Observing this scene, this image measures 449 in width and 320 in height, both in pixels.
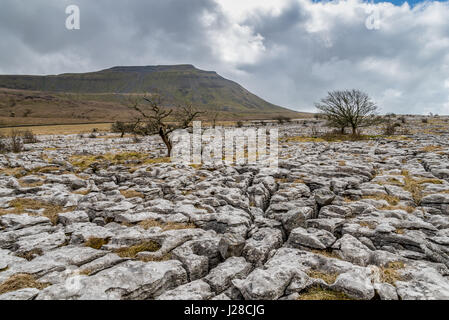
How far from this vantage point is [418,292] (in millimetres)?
4719

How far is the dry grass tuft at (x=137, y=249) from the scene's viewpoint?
22.2 ft

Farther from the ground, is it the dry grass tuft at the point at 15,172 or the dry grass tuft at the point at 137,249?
the dry grass tuft at the point at 15,172

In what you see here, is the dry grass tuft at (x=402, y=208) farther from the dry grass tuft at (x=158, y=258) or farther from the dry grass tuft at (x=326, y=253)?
the dry grass tuft at (x=158, y=258)

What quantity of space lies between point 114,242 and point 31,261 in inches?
82.8

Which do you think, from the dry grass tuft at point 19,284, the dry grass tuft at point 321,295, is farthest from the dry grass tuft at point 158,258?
the dry grass tuft at point 321,295

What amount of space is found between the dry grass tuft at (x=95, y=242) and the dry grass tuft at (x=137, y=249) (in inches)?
35.0

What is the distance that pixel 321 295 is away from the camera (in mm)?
4930

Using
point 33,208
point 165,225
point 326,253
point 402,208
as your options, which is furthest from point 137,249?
point 402,208

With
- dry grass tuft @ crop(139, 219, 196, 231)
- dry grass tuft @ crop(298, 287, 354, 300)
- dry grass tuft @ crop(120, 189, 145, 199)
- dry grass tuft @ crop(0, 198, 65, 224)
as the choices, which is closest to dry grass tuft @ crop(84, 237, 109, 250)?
dry grass tuft @ crop(139, 219, 196, 231)

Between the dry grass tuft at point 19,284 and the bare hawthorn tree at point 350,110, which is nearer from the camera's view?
the dry grass tuft at point 19,284

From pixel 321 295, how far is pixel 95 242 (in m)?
7.04
